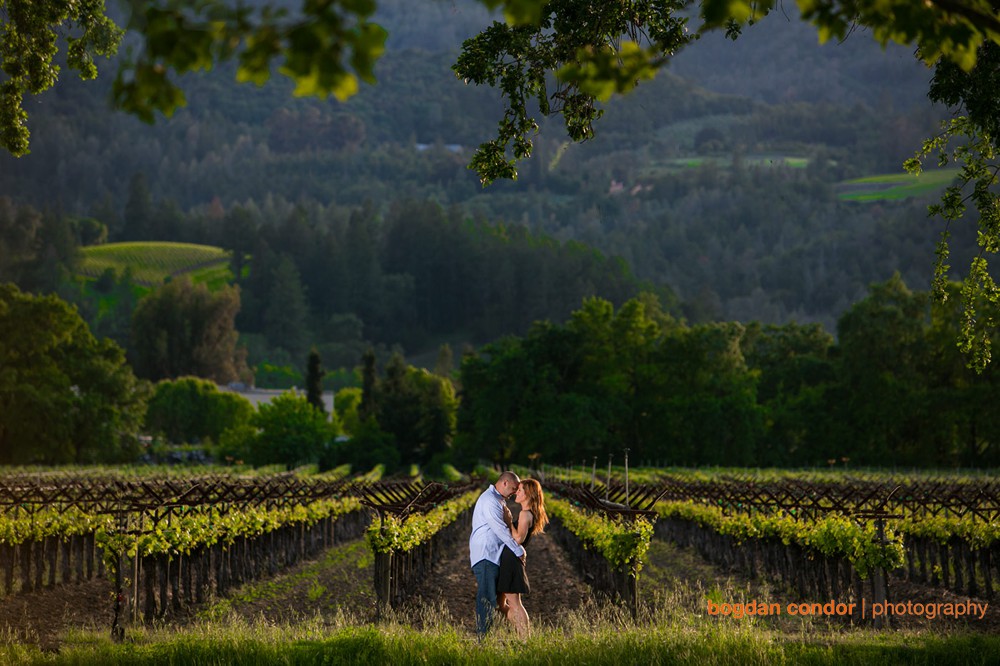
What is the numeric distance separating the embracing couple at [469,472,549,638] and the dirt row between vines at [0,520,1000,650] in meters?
1.17

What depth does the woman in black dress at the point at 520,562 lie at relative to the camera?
11617mm

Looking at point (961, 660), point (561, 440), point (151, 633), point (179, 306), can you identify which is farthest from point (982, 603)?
point (179, 306)

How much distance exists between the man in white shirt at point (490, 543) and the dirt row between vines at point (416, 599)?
43.0 inches

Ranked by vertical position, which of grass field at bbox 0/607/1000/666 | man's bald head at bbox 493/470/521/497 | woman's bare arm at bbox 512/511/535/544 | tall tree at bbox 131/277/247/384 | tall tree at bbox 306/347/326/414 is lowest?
grass field at bbox 0/607/1000/666

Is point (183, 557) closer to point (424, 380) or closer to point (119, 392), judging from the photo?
point (119, 392)

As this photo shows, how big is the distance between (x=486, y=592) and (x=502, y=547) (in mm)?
574

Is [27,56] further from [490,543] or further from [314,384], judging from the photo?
[314,384]

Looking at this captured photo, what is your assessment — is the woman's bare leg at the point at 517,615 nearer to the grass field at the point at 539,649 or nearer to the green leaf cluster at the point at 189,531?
the grass field at the point at 539,649

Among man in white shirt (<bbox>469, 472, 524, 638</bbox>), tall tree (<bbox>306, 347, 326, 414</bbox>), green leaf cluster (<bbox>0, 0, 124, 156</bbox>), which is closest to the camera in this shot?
man in white shirt (<bbox>469, 472, 524, 638</bbox>)

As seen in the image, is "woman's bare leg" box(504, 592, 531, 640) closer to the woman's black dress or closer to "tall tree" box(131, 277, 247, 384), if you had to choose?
the woman's black dress

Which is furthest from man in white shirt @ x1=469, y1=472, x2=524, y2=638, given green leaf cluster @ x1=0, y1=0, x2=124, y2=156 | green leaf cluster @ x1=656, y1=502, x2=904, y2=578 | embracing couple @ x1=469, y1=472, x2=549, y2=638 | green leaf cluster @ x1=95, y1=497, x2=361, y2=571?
green leaf cluster @ x1=0, y1=0, x2=124, y2=156

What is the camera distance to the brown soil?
14578mm

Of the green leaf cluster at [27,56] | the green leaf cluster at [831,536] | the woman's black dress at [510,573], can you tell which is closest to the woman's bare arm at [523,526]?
the woman's black dress at [510,573]

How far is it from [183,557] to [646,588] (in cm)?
829
